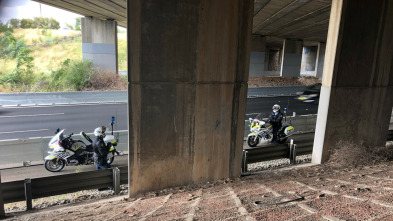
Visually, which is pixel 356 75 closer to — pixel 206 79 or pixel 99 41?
pixel 206 79

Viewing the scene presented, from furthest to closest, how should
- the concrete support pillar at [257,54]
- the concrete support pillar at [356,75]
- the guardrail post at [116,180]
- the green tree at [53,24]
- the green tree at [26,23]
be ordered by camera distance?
the green tree at [53,24]
the green tree at [26,23]
the concrete support pillar at [257,54]
the concrete support pillar at [356,75]
the guardrail post at [116,180]

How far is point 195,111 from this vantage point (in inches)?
227

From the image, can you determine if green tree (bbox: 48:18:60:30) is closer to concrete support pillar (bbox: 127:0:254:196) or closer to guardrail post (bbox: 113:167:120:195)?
guardrail post (bbox: 113:167:120:195)

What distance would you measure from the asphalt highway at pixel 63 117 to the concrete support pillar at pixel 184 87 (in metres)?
8.28

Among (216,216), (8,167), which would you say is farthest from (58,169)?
(216,216)

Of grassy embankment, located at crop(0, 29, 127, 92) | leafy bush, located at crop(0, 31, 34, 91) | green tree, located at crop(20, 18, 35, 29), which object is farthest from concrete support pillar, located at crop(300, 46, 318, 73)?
green tree, located at crop(20, 18, 35, 29)

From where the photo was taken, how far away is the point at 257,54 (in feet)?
110

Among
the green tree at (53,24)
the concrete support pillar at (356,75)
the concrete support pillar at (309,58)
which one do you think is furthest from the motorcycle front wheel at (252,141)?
the green tree at (53,24)

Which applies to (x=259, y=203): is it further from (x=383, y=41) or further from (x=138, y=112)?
(x=383, y=41)

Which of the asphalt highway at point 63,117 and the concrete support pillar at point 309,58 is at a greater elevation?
the concrete support pillar at point 309,58

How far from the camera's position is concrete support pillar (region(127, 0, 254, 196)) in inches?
203

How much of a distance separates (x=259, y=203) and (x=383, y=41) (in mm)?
6604

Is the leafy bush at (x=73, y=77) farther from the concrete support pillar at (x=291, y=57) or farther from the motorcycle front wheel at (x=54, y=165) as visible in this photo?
the concrete support pillar at (x=291, y=57)

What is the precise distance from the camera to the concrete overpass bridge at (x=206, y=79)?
17.1 ft
